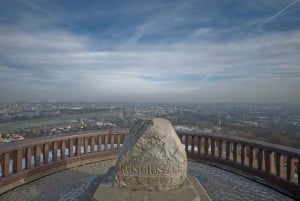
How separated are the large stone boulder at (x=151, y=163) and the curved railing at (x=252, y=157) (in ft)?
9.09

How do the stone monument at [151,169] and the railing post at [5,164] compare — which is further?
the railing post at [5,164]

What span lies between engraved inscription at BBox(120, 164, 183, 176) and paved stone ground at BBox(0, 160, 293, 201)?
3.59ft

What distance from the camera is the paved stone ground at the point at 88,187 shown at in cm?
584

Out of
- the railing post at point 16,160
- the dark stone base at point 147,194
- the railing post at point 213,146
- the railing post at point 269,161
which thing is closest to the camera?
the dark stone base at point 147,194

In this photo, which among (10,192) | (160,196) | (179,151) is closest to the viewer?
(160,196)

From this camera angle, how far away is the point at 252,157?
24.9 ft

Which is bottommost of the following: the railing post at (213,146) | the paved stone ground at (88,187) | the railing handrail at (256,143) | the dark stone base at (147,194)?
the paved stone ground at (88,187)

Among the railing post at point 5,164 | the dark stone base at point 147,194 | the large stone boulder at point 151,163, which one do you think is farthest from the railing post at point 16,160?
the large stone boulder at point 151,163

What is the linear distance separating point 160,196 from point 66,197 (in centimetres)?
225

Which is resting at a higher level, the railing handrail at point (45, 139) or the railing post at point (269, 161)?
the railing handrail at point (45, 139)

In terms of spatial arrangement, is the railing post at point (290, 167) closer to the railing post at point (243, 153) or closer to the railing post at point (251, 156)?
the railing post at point (251, 156)

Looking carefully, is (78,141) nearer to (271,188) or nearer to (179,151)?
(179,151)

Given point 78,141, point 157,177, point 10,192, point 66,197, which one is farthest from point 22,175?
point 157,177

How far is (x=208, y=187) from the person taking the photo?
666cm
